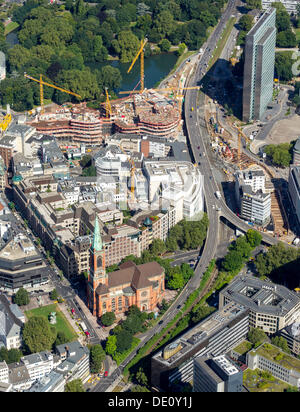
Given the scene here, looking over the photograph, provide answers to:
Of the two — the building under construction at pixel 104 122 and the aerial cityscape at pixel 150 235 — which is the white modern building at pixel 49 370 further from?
the building under construction at pixel 104 122

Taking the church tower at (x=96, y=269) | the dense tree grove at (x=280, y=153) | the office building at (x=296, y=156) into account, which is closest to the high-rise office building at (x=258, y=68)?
the dense tree grove at (x=280, y=153)

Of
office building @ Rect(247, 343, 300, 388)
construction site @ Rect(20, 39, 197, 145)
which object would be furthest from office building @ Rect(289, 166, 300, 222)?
office building @ Rect(247, 343, 300, 388)

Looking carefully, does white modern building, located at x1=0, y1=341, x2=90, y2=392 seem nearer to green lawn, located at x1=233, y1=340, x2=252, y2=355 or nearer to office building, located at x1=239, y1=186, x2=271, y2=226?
green lawn, located at x1=233, y1=340, x2=252, y2=355

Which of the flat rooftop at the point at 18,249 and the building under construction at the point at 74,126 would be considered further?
the building under construction at the point at 74,126

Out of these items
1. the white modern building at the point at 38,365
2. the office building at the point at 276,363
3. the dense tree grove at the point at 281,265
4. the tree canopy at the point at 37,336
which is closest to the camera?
the office building at the point at 276,363

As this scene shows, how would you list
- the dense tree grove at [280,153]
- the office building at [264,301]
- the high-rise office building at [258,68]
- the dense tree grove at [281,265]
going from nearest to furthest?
1. the office building at [264,301]
2. the dense tree grove at [281,265]
3. the dense tree grove at [280,153]
4. the high-rise office building at [258,68]

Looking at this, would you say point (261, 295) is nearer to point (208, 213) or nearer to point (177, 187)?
point (177, 187)
